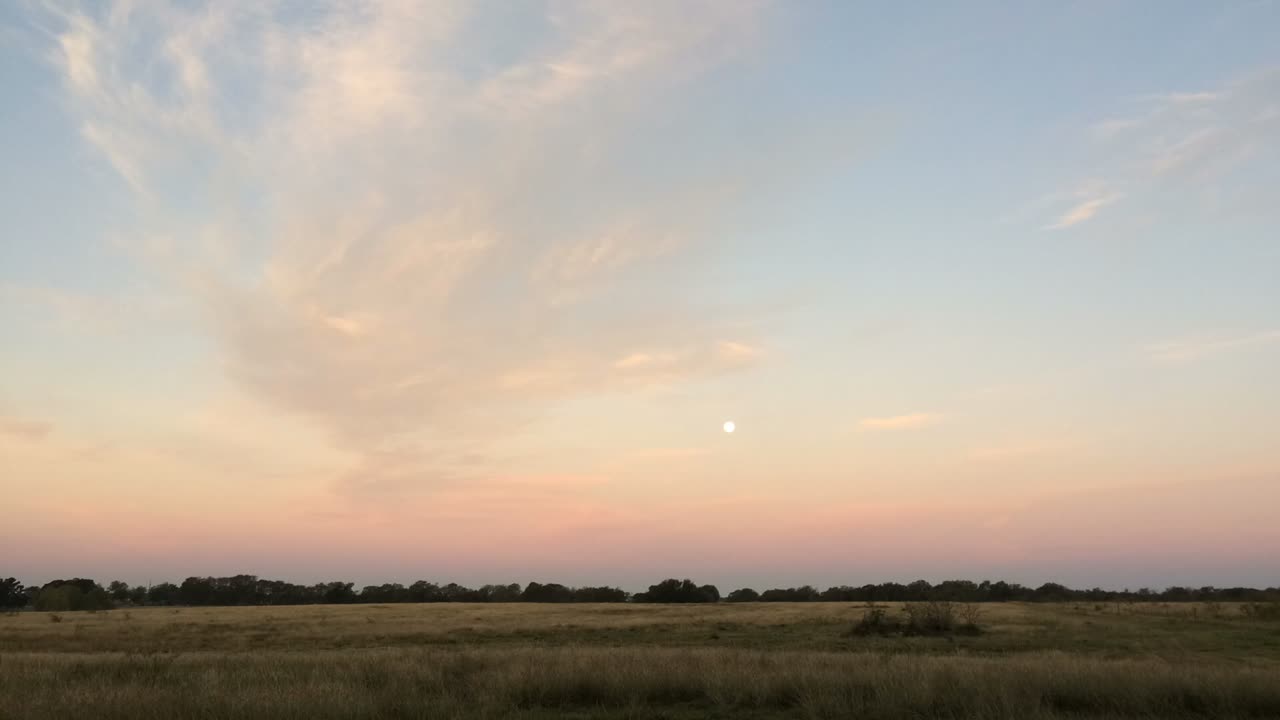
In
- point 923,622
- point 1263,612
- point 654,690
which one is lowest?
point 654,690

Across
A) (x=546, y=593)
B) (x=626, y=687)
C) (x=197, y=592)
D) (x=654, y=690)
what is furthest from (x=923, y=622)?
(x=197, y=592)

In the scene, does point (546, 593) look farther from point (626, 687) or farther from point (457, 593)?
point (626, 687)

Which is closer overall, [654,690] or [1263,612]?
[654,690]

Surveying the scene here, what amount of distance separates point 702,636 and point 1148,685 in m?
29.6

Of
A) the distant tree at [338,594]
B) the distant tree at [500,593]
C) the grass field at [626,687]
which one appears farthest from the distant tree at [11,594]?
the grass field at [626,687]

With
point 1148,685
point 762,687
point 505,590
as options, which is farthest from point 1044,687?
point 505,590

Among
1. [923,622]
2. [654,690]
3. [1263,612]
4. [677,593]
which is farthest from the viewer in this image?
[677,593]

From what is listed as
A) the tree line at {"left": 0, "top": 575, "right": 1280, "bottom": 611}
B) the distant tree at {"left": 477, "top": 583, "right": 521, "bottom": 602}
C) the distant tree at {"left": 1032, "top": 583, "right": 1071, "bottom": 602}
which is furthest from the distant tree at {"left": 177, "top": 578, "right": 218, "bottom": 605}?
the distant tree at {"left": 1032, "top": 583, "right": 1071, "bottom": 602}

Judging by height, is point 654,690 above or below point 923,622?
below

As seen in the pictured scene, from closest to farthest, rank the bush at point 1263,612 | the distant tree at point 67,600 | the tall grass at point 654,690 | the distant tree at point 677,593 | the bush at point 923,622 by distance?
the tall grass at point 654,690 < the bush at point 923,622 < the bush at point 1263,612 < the distant tree at point 67,600 < the distant tree at point 677,593

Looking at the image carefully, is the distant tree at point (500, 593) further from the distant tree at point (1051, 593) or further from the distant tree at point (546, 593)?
the distant tree at point (1051, 593)

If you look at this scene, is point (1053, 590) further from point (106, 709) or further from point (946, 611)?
point (106, 709)

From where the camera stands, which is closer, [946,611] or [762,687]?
[762,687]

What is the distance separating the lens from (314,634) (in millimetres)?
48656
